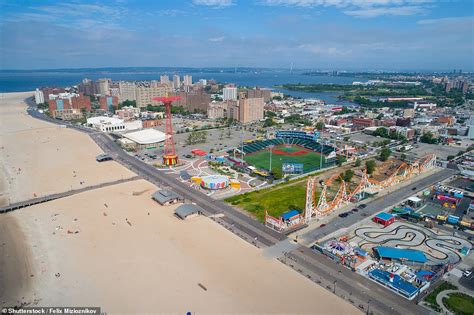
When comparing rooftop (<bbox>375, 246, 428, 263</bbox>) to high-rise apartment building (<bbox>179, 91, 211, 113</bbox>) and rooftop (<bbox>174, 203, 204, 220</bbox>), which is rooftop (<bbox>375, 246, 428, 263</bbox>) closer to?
rooftop (<bbox>174, 203, 204, 220</bbox>)

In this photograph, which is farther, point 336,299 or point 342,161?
point 342,161

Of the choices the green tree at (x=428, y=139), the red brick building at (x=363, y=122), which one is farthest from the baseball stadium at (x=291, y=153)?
the green tree at (x=428, y=139)

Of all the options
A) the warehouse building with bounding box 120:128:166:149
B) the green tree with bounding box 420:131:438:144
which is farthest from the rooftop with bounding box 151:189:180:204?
the green tree with bounding box 420:131:438:144

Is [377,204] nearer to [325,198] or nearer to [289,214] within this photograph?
[325,198]

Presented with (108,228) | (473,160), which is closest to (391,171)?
(473,160)

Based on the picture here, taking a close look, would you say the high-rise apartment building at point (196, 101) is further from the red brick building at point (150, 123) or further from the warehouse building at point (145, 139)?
the warehouse building at point (145, 139)

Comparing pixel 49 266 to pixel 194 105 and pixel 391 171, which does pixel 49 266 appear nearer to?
pixel 391 171
